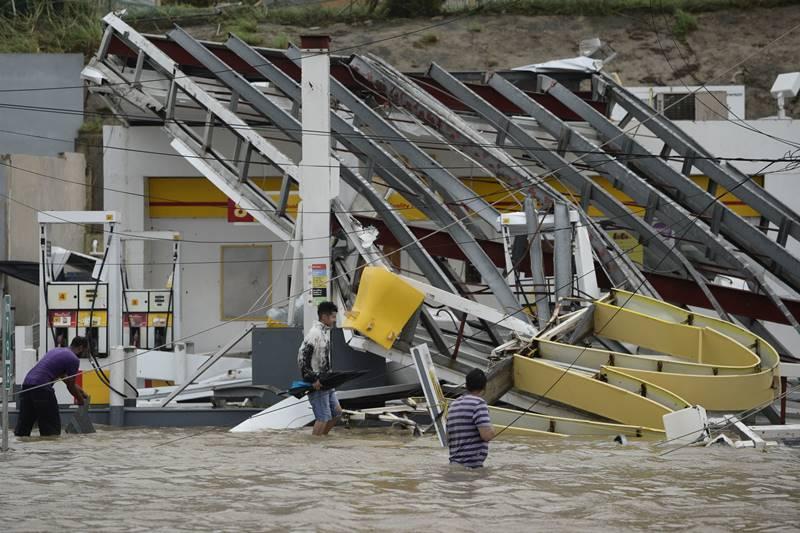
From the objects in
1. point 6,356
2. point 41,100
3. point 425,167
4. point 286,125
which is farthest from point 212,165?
point 6,356

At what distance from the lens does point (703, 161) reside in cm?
2381

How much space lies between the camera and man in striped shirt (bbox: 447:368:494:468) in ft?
36.9

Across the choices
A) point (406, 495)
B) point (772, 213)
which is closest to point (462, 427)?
point (406, 495)

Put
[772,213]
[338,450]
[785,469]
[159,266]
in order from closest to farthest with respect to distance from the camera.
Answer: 1. [785,469]
2. [338,450]
3. [772,213]
4. [159,266]

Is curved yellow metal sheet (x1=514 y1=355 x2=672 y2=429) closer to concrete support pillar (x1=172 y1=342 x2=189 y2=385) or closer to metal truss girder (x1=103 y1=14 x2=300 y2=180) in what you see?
metal truss girder (x1=103 y1=14 x2=300 y2=180)

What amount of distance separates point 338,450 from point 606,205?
30.4ft

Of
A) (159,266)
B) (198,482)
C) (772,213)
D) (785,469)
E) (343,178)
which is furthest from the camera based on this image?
(159,266)

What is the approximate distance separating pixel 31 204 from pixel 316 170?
1050cm

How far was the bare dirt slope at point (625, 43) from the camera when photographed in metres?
33.1

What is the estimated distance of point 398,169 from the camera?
21.1 m

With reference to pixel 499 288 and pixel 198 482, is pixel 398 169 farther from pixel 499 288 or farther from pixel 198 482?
pixel 198 482

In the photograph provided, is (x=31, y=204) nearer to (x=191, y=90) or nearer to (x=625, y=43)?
(x=191, y=90)

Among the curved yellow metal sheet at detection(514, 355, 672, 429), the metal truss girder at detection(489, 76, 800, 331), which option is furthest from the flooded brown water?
the metal truss girder at detection(489, 76, 800, 331)

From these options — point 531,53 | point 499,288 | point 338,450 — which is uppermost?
point 531,53
